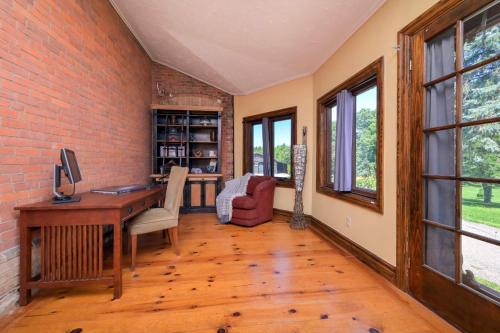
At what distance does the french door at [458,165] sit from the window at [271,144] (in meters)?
2.48

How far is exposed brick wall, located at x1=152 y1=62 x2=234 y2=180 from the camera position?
4934 mm

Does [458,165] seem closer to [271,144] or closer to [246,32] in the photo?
[246,32]

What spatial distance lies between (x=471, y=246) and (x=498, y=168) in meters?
0.52

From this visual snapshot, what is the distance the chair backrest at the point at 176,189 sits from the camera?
252cm

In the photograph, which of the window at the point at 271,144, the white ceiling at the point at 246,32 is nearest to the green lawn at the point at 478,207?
the white ceiling at the point at 246,32

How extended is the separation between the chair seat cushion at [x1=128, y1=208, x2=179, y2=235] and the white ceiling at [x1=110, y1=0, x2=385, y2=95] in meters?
2.55

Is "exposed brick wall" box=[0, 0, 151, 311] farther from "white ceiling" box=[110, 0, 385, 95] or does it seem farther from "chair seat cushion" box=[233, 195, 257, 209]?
"chair seat cushion" box=[233, 195, 257, 209]

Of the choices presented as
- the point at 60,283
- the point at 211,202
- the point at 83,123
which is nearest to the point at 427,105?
the point at 60,283

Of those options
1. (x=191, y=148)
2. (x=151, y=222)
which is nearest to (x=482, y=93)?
(x=151, y=222)

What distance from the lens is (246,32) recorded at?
2.99 m

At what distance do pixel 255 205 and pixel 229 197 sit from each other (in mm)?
513

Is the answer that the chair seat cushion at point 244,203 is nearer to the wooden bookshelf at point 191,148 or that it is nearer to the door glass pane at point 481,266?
the wooden bookshelf at point 191,148

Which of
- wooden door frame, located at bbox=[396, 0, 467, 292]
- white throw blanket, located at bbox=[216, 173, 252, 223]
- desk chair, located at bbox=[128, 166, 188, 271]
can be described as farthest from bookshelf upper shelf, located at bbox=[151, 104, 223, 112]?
wooden door frame, located at bbox=[396, 0, 467, 292]

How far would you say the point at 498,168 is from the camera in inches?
50.1
